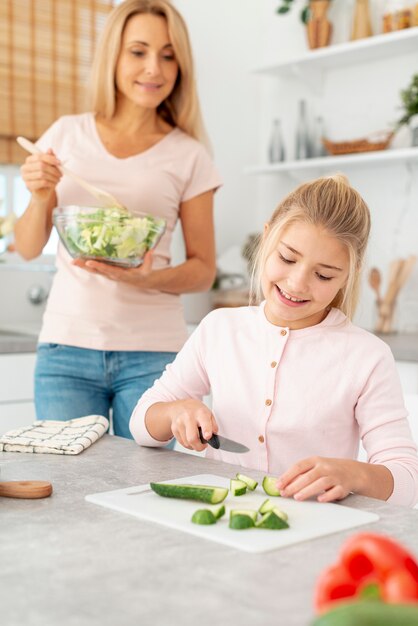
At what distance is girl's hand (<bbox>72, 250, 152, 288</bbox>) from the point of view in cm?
→ 174

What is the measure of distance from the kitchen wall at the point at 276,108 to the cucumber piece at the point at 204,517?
242cm

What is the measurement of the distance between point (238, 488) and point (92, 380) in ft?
2.63

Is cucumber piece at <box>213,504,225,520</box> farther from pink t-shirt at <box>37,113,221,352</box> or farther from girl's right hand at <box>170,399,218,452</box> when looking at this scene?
pink t-shirt at <box>37,113,221,352</box>

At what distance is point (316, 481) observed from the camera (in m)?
1.04

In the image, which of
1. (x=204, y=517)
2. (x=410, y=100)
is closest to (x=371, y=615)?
(x=204, y=517)

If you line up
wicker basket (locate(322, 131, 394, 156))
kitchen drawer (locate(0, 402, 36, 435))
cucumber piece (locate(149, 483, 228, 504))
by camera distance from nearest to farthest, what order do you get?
cucumber piece (locate(149, 483, 228, 504)) < kitchen drawer (locate(0, 402, 36, 435)) < wicker basket (locate(322, 131, 394, 156))

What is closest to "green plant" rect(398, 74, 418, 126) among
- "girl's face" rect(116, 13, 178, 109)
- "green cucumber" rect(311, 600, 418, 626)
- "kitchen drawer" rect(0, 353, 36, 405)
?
"girl's face" rect(116, 13, 178, 109)

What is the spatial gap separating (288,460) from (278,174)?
2.57 metres

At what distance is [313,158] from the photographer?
139 inches

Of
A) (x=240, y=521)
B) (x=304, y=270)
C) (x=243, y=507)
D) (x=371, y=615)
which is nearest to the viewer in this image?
(x=371, y=615)

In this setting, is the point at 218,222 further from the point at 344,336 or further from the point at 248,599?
the point at 248,599

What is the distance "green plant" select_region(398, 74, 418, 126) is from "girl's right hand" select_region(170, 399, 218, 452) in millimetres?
2172

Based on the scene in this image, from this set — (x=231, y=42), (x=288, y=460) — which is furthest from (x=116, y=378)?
(x=231, y=42)

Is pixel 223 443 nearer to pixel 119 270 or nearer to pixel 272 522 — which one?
pixel 272 522
